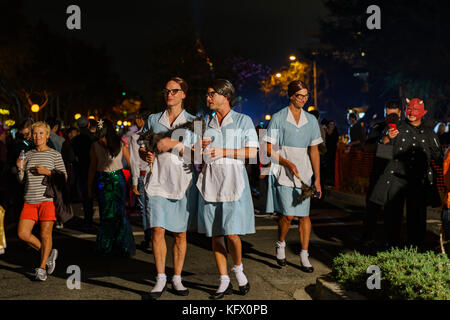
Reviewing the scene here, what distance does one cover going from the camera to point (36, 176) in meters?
5.97

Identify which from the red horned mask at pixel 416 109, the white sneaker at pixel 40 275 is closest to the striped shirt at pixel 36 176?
the white sneaker at pixel 40 275

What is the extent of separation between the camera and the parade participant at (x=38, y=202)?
232 inches

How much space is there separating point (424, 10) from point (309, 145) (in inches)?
941

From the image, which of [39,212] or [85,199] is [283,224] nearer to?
[39,212]

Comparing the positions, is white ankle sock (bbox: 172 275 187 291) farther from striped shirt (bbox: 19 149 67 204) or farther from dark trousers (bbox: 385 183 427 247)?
dark trousers (bbox: 385 183 427 247)

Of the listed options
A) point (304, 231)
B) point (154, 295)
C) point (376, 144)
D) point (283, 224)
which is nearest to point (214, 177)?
point (154, 295)

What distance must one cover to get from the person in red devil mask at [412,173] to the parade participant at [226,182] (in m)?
2.41

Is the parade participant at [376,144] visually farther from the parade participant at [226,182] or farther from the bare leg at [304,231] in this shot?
the parade participant at [226,182]

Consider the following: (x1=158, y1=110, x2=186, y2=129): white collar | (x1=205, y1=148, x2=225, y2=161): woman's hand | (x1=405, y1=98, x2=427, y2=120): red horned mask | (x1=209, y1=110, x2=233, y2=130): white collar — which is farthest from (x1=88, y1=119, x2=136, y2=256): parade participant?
(x1=405, y1=98, x2=427, y2=120): red horned mask

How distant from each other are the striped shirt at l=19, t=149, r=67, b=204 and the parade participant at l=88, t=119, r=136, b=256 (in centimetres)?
124

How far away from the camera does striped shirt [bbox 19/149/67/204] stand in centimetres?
594

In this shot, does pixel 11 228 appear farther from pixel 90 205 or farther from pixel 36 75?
pixel 36 75

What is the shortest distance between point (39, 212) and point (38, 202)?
0.13m
